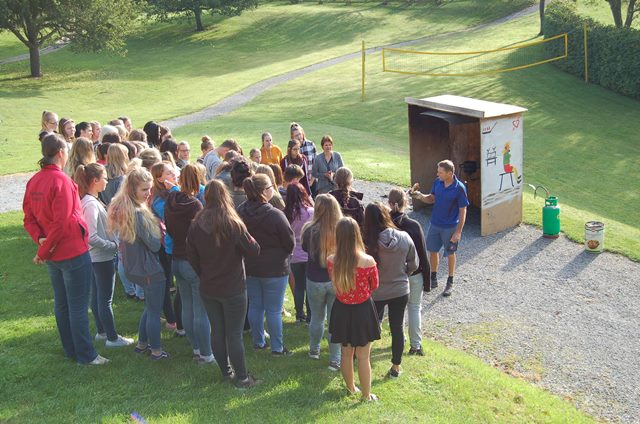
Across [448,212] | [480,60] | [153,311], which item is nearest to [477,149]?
[448,212]

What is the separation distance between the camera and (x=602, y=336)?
885 centimetres

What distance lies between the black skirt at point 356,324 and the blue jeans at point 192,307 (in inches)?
54.7

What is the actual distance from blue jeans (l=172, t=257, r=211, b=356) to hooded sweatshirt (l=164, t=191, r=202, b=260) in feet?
0.41

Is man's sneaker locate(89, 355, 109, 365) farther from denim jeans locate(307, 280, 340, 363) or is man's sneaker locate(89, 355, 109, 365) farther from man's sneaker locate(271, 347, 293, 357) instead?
denim jeans locate(307, 280, 340, 363)

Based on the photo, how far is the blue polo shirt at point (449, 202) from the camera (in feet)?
32.2

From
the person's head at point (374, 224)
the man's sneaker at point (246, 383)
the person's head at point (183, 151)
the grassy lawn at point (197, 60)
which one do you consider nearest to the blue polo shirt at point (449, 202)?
the person's head at point (374, 224)

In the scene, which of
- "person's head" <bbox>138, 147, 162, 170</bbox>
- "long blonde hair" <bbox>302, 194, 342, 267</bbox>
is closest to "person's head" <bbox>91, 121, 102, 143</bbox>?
"person's head" <bbox>138, 147, 162, 170</bbox>

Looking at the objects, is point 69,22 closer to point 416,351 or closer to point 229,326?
point 416,351

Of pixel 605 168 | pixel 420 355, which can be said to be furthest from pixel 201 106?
pixel 420 355

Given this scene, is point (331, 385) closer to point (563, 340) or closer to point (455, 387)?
point (455, 387)

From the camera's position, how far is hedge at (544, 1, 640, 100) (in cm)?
2969

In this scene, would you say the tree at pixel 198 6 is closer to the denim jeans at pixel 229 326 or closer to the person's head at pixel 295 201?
the person's head at pixel 295 201

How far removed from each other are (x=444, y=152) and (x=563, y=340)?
20.3ft

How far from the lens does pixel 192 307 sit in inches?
274
